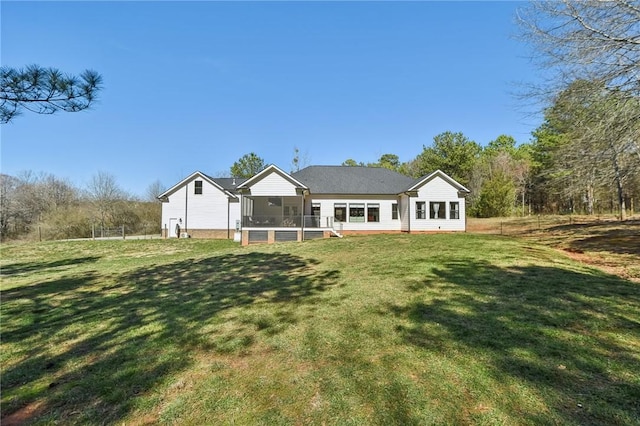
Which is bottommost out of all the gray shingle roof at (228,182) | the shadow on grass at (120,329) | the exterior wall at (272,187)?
the shadow on grass at (120,329)

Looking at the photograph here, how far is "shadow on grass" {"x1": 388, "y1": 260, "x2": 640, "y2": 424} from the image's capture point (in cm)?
257

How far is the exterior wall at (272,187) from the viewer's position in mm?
19250

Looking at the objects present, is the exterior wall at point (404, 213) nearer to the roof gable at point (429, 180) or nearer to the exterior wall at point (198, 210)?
the roof gable at point (429, 180)

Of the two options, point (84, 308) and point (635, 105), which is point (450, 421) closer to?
point (84, 308)

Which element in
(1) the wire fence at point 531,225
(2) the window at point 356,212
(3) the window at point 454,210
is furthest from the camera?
(2) the window at point 356,212

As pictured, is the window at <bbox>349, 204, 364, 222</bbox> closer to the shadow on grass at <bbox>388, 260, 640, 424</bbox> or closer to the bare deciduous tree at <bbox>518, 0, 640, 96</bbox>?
the bare deciduous tree at <bbox>518, 0, 640, 96</bbox>

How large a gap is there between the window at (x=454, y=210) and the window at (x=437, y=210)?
431mm

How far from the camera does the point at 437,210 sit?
21656 mm

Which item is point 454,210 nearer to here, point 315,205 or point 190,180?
point 315,205

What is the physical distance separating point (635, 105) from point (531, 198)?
124 feet

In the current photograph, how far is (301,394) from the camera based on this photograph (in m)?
2.80

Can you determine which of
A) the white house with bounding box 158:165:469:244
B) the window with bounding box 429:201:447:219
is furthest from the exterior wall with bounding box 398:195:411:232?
the window with bounding box 429:201:447:219

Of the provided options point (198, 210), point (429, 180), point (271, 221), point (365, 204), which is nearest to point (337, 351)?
point (271, 221)

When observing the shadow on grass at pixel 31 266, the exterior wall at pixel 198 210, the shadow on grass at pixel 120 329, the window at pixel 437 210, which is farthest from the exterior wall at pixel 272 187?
the shadow on grass at pixel 120 329
